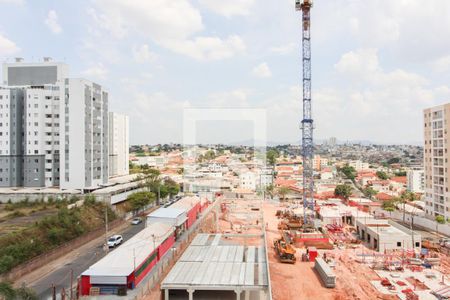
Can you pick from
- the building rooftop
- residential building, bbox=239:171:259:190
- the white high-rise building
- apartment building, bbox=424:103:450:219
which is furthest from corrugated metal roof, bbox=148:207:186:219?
residential building, bbox=239:171:259:190

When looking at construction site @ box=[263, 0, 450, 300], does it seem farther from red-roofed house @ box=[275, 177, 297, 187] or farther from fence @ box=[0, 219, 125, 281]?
red-roofed house @ box=[275, 177, 297, 187]

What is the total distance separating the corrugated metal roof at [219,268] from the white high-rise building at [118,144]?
66.3 ft

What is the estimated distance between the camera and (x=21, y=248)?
1173 centimetres

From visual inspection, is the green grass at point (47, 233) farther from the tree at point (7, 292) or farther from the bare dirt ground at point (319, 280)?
the bare dirt ground at point (319, 280)

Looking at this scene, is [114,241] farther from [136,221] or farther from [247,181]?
[247,181]

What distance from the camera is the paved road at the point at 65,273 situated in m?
10.1

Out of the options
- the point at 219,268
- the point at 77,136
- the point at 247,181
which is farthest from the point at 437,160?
the point at 77,136

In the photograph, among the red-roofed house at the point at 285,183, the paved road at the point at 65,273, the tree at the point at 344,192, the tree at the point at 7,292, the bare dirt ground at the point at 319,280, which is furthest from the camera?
the red-roofed house at the point at 285,183

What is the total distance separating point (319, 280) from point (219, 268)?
4.29 metres

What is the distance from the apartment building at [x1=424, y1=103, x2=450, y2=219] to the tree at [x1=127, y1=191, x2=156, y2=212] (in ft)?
59.6

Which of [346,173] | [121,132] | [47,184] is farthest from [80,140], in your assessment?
[346,173]

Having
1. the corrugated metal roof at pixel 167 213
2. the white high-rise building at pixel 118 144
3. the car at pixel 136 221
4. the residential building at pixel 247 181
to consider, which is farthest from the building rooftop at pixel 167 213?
the residential building at pixel 247 181

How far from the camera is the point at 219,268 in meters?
10.1

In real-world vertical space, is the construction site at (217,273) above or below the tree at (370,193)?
above
